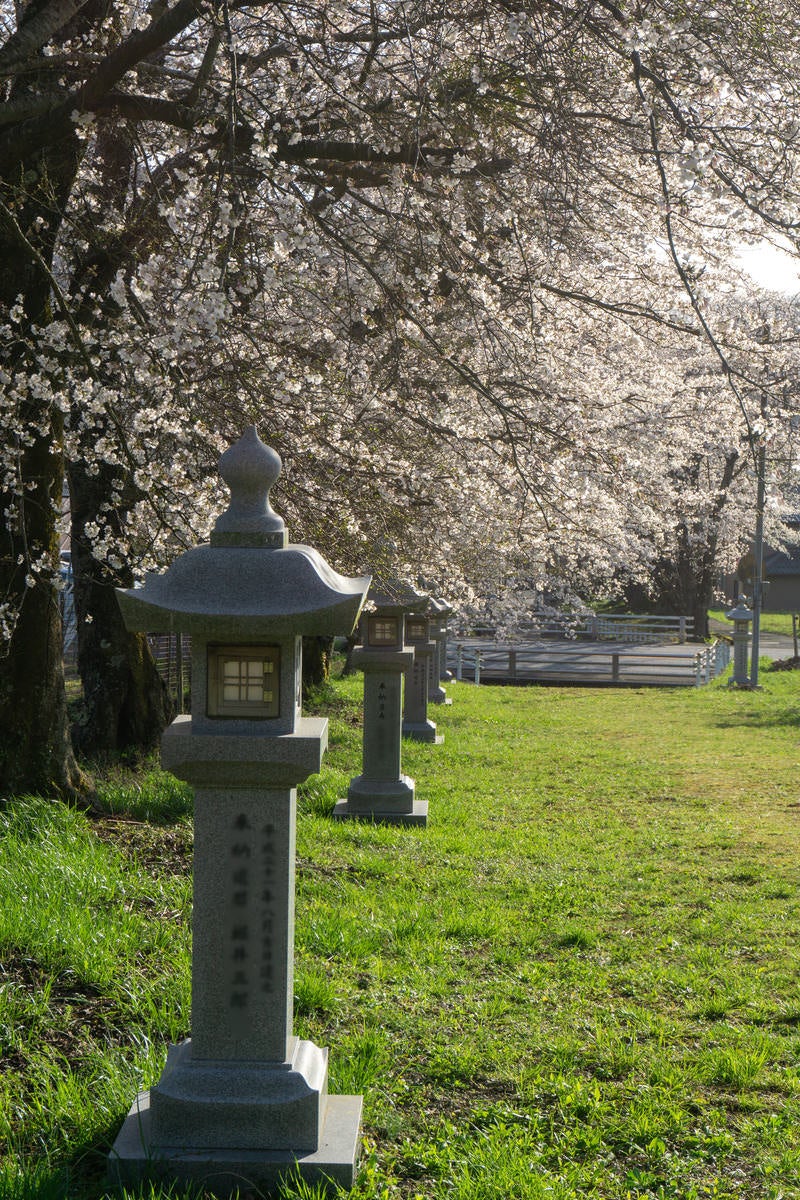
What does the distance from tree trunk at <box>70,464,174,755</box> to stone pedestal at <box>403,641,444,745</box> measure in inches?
187

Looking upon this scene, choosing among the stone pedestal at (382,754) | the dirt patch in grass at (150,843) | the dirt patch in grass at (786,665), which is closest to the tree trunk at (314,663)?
the stone pedestal at (382,754)

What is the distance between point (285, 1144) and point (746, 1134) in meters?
1.75

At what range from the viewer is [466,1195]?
138 inches

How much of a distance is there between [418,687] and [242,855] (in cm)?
1080

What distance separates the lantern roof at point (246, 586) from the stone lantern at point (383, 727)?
208 inches

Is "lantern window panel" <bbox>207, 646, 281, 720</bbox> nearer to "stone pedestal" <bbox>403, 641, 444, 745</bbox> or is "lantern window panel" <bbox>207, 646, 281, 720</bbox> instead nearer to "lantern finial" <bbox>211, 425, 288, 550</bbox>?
"lantern finial" <bbox>211, 425, 288, 550</bbox>

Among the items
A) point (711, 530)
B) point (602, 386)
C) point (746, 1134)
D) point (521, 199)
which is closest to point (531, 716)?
point (602, 386)

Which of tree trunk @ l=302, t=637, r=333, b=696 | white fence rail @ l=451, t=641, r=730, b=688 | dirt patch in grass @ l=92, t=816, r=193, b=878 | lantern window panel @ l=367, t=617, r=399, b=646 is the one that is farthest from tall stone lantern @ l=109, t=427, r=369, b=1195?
white fence rail @ l=451, t=641, r=730, b=688

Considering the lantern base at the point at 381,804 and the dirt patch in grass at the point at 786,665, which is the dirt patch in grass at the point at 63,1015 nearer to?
the lantern base at the point at 381,804

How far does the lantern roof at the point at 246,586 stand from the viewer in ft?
11.5

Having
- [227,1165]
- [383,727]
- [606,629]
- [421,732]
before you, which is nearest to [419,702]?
[421,732]

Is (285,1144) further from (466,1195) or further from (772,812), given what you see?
(772,812)

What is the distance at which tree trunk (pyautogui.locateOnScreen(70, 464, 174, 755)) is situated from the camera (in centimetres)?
952

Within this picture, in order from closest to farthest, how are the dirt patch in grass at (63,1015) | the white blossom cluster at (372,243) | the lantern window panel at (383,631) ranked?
the dirt patch in grass at (63,1015) < the white blossom cluster at (372,243) < the lantern window panel at (383,631)
